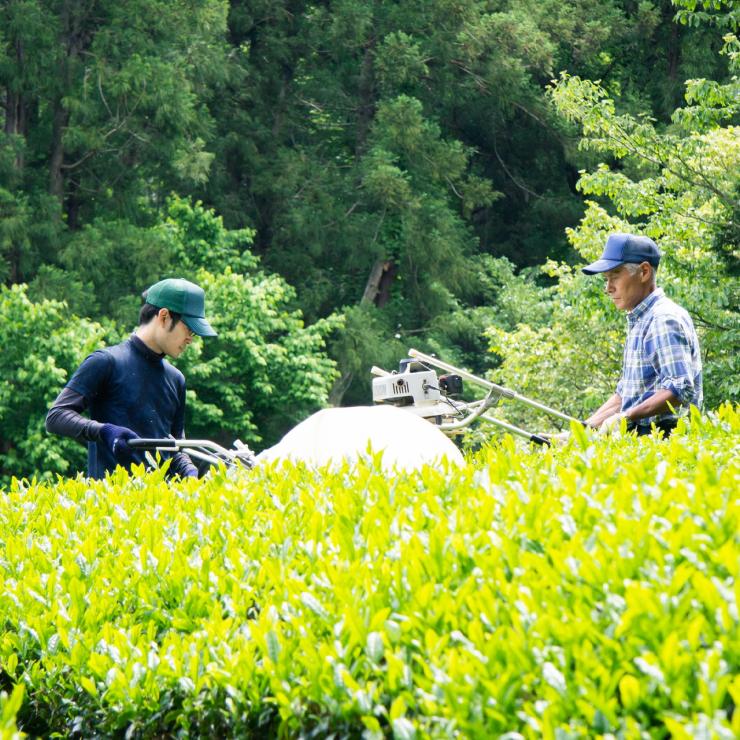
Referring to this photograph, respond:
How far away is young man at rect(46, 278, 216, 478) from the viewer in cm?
611

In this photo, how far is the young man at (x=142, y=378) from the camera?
6.11 meters

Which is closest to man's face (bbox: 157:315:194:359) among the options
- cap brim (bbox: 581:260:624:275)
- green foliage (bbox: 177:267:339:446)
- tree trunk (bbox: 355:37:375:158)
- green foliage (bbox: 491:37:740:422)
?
cap brim (bbox: 581:260:624:275)

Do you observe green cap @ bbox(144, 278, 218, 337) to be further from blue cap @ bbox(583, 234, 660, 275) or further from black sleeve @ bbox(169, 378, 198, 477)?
blue cap @ bbox(583, 234, 660, 275)

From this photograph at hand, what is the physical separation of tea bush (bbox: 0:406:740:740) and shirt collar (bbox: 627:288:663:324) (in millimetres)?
1743

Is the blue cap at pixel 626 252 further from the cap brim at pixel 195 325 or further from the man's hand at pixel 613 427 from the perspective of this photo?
the cap brim at pixel 195 325

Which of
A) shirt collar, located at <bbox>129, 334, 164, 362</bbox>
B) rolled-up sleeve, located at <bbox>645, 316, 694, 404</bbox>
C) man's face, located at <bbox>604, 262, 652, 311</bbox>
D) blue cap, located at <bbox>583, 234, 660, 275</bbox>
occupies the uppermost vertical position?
blue cap, located at <bbox>583, 234, 660, 275</bbox>

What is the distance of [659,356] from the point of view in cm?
570

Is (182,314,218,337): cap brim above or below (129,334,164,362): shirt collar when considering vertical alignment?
above

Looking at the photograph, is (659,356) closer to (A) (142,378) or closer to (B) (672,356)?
(B) (672,356)

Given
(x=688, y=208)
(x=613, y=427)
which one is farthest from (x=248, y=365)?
(x=613, y=427)

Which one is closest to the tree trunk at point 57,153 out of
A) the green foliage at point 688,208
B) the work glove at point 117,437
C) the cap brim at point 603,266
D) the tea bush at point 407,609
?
the green foliage at point 688,208

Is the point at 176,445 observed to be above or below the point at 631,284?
below

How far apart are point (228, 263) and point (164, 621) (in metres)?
27.6

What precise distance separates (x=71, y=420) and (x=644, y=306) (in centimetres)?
270
